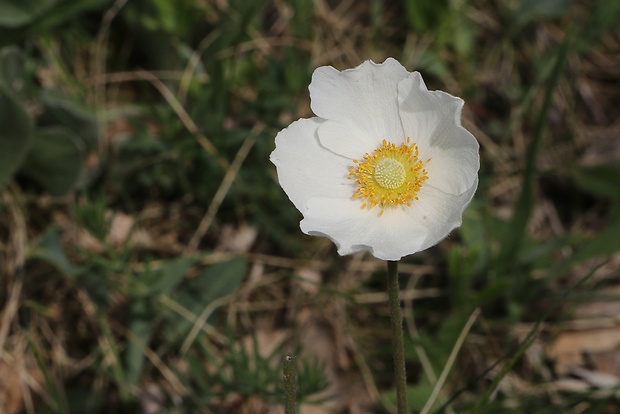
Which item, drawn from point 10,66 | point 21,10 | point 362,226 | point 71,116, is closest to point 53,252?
point 71,116

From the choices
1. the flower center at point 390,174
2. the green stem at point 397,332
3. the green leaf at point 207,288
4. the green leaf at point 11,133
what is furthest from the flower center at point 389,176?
the green leaf at point 11,133

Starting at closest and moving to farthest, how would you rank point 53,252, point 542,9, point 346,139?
point 346,139 < point 53,252 < point 542,9

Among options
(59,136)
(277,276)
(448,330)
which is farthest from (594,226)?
(59,136)

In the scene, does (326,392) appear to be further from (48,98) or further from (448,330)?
(48,98)

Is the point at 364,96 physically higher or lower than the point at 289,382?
higher

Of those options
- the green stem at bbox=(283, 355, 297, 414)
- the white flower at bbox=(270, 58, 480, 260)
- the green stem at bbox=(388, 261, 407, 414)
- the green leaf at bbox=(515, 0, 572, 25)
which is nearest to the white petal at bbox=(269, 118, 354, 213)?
the white flower at bbox=(270, 58, 480, 260)

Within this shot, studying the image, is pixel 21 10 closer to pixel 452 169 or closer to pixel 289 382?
pixel 452 169

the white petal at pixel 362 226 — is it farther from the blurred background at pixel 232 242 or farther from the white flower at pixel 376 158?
the blurred background at pixel 232 242
